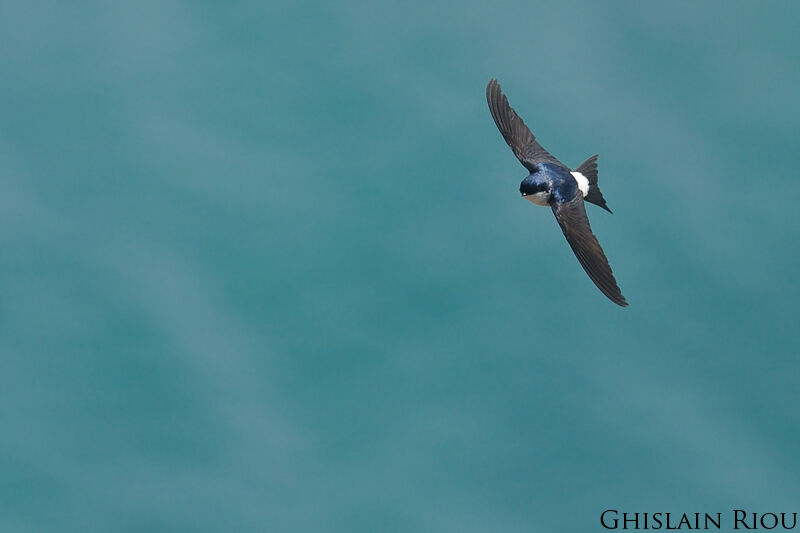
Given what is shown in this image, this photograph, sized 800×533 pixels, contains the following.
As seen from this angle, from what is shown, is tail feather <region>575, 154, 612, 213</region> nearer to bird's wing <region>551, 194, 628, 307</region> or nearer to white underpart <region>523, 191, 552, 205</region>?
bird's wing <region>551, 194, 628, 307</region>

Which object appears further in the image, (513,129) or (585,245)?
(513,129)

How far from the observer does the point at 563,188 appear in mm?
12391

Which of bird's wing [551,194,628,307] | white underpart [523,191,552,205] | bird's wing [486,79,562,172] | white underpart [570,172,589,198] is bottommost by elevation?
bird's wing [551,194,628,307]

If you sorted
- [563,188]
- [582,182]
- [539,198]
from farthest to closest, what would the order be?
1. [582,182]
2. [563,188]
3. [539,198]

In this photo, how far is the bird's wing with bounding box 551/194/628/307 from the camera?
11.5m

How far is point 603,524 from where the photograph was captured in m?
11.9

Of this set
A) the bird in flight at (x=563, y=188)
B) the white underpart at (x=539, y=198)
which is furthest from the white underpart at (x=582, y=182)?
the white underpart at (x=539, y=198)

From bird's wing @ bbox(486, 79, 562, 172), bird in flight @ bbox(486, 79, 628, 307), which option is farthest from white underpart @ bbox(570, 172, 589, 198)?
bird's wing @ bbox(486, 79, 562, 172)

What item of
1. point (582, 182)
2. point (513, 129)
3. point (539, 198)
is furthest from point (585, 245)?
point (513, 129)

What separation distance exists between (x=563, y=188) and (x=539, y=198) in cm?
35

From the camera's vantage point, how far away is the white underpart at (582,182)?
12641 mm

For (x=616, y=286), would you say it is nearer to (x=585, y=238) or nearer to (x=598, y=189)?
(x=585, y=238)

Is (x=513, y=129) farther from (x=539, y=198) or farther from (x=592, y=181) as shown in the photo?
(x=539, y=198)

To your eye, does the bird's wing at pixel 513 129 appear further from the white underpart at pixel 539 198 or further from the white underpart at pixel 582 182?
the white underpart at pixel 539 198
